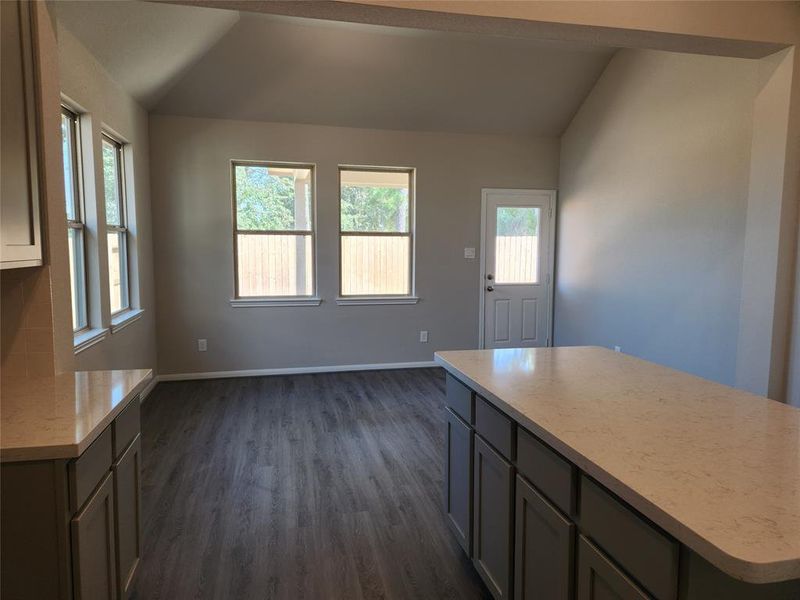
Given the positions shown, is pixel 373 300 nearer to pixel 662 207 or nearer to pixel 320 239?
pixel 320 239

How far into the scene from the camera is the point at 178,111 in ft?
16.1

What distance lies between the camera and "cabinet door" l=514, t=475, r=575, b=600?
4.52ft

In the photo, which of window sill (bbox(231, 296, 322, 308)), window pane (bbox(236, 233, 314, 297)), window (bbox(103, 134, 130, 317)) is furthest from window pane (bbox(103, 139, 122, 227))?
window sill (bbox(231, 296, 322, 308))

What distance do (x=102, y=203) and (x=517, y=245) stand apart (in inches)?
166

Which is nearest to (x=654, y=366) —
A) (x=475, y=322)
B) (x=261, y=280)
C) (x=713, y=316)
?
(x=713, y=316)

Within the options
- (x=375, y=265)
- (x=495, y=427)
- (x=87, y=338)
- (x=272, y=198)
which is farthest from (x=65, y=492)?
(x=375, y=265)

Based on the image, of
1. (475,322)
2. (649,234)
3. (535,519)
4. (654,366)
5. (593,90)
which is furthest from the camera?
(475,322)

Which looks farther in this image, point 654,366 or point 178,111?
point 178,111

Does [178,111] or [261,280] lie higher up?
[178,111]

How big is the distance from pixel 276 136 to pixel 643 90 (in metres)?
3.48

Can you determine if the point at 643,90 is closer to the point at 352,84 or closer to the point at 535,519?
the point at 352,84

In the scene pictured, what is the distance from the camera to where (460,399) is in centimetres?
216

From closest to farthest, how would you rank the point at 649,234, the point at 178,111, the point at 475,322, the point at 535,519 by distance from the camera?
the point at 535,519, the point at 649,234, the point at 178,111, the point at 475,322

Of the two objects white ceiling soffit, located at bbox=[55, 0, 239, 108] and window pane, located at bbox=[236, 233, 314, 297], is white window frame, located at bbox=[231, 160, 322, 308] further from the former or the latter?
white ceiling soffit, located at bbox=[55, 0, 239, 108]
